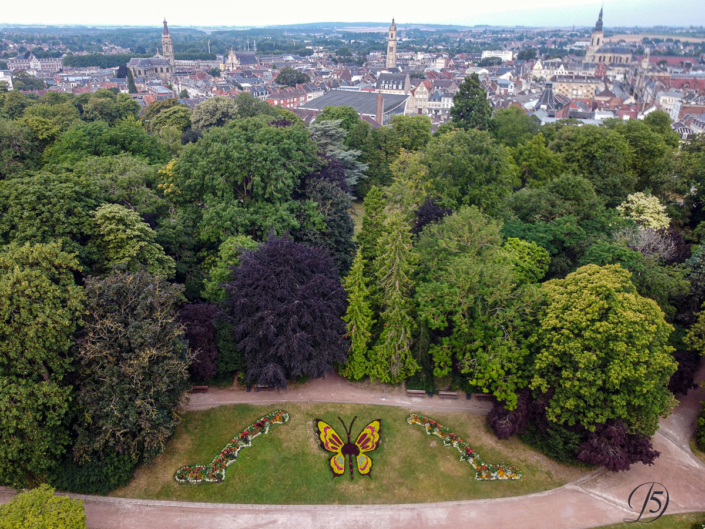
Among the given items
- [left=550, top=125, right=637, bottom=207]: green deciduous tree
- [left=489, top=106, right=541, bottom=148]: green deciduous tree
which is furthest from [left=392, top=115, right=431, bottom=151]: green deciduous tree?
[left=550, top=125, right=637, bottom=207]: green deciduous tree

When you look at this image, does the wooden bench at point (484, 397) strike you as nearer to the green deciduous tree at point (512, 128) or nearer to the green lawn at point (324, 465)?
the green lawn at point (324, 465)

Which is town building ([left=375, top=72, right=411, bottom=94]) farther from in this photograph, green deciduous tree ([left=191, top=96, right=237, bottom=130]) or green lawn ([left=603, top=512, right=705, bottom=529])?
green lawn ([left=603, top=512, right=705, bottom=529])

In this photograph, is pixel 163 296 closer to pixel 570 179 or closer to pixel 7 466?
pixel 7 466

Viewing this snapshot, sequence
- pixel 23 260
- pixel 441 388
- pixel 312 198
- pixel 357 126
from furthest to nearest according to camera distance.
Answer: pixel 357 126
pixel 312 198
pixel 441 388
pixel 23 260

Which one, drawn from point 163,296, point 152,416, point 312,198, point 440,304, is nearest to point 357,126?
point 312,198

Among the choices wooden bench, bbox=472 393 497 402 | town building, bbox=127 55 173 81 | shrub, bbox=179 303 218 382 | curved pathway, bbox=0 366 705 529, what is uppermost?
town building, bbox=127 55 173 81
